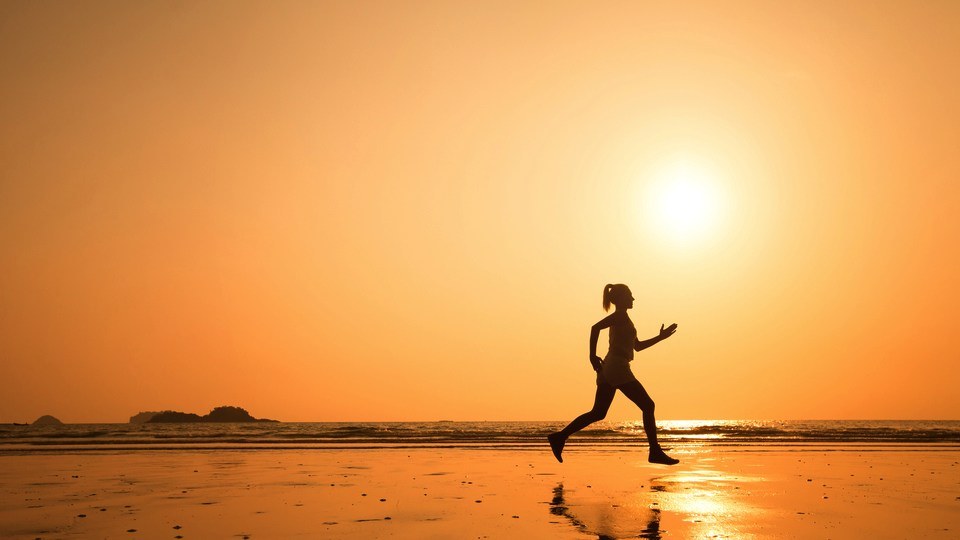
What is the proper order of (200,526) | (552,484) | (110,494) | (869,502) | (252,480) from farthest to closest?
(252,480), (552,484), (110,494), (869,502), (200,526)

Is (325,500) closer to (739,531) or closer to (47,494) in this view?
(47,494)

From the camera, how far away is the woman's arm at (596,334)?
12.3 m

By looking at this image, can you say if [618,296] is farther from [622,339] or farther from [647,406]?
[647,406]

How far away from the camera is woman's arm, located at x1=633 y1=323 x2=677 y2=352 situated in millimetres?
12141

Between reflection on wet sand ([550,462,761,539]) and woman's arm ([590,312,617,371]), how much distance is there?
7.26 ft

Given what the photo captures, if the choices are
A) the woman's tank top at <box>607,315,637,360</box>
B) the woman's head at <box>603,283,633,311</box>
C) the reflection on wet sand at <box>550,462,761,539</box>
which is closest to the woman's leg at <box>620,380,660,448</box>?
the woman's tank top at <box>607,315,637,360</box>

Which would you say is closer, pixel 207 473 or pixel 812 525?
pixel 812 525

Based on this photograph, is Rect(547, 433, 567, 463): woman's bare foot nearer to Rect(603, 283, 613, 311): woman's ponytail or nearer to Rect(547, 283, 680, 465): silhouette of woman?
Rect(547, 283, 680, 465): silhouette of woman

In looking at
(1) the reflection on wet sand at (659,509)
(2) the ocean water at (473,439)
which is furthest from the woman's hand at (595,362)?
(2) the ocean water at (473,439)

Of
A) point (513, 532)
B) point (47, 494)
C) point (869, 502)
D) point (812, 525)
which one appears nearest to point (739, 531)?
point (812, 525)

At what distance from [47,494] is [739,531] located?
7.69 m

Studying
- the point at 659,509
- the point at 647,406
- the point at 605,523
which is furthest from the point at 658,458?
the point at 605,523

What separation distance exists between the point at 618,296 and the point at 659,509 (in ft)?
17.0

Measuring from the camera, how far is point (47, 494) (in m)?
9.58
